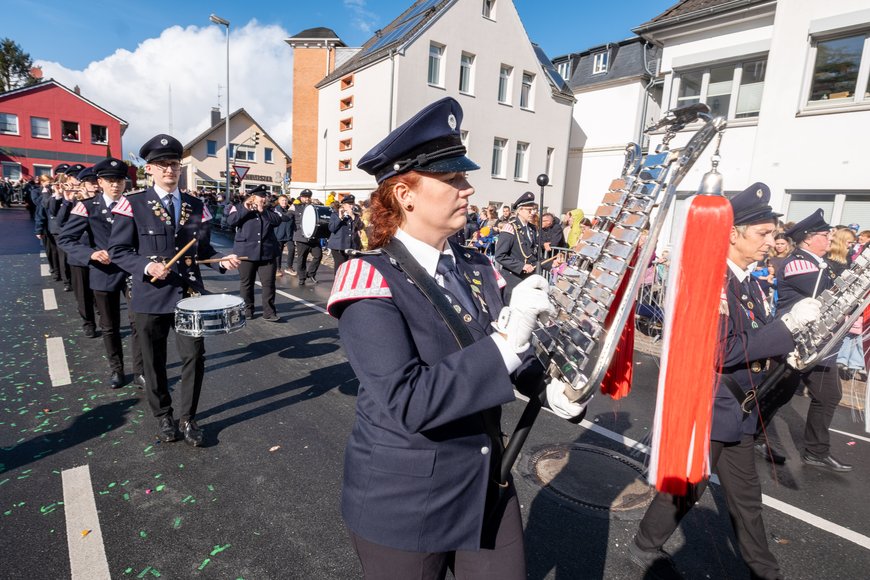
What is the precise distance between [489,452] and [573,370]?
501mm

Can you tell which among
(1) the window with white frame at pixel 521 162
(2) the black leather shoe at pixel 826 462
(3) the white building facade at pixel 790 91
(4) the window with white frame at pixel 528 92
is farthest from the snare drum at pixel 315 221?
(4) the window with white frame at pixel 528 92

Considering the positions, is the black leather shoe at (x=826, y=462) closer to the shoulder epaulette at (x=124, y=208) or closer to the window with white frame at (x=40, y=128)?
the shoulder epaulette at (x=124, y=208)

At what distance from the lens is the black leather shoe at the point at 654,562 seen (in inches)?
111

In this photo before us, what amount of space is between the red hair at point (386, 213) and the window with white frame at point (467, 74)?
80.4ft

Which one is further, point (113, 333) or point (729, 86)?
point (729, 86)

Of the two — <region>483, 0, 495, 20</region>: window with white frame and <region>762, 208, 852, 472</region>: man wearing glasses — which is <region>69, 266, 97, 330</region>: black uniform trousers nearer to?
<region>762, 208, 852, 472</region>: man wearing glasses

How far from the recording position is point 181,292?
13.6ft

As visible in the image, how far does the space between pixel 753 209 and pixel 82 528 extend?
4450mm

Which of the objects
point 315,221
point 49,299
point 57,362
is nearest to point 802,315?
point 57,362

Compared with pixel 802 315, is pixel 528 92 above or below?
above

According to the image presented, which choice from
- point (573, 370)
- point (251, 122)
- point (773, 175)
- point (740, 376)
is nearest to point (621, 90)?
point (773, 175)

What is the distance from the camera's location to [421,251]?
172 centimetres

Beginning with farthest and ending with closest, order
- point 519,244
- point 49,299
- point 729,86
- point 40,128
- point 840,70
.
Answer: point 40,128 → point 729,86 → point 840,70 → point 49,299 → point 519,244

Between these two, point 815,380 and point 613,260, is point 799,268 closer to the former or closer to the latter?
point 815,380
